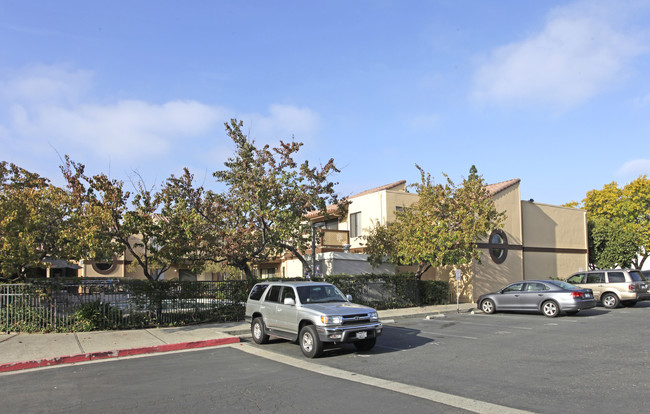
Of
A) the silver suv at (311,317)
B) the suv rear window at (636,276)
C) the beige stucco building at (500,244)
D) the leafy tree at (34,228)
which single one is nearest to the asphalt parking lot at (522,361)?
the silver suv at (311,317)

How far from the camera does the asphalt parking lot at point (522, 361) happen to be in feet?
23.3

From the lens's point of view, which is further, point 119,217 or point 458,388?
point 119,217

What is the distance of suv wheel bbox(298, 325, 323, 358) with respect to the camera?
1052cm

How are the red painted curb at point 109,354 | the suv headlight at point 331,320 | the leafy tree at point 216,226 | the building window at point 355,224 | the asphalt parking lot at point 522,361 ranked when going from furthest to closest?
the building window at point 355,224 → the leafy tree at point 216,226 → the suv headlight at point 331,320 → the red painted curb at point 109,354 → the asphalt parking lot at point 522,361

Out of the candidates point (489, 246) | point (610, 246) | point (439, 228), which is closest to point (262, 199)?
point (439, 228)

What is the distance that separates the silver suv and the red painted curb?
1.22 m

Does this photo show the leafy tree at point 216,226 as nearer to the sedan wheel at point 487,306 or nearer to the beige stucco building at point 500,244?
the beige stucco building at point 500,244

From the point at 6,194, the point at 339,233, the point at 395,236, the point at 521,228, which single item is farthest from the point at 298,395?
the point at 521,228

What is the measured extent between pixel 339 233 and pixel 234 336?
1478 centimetres

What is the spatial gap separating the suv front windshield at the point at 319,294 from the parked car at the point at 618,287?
15666 millimetres

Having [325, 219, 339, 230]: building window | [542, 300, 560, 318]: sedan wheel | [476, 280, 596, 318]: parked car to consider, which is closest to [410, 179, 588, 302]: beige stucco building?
[476, 280, 596, 318]: parked car

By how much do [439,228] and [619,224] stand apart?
25196 mm

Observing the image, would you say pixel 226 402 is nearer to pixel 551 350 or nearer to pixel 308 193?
pixel 551 350

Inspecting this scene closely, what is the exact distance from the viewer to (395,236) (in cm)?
2314
